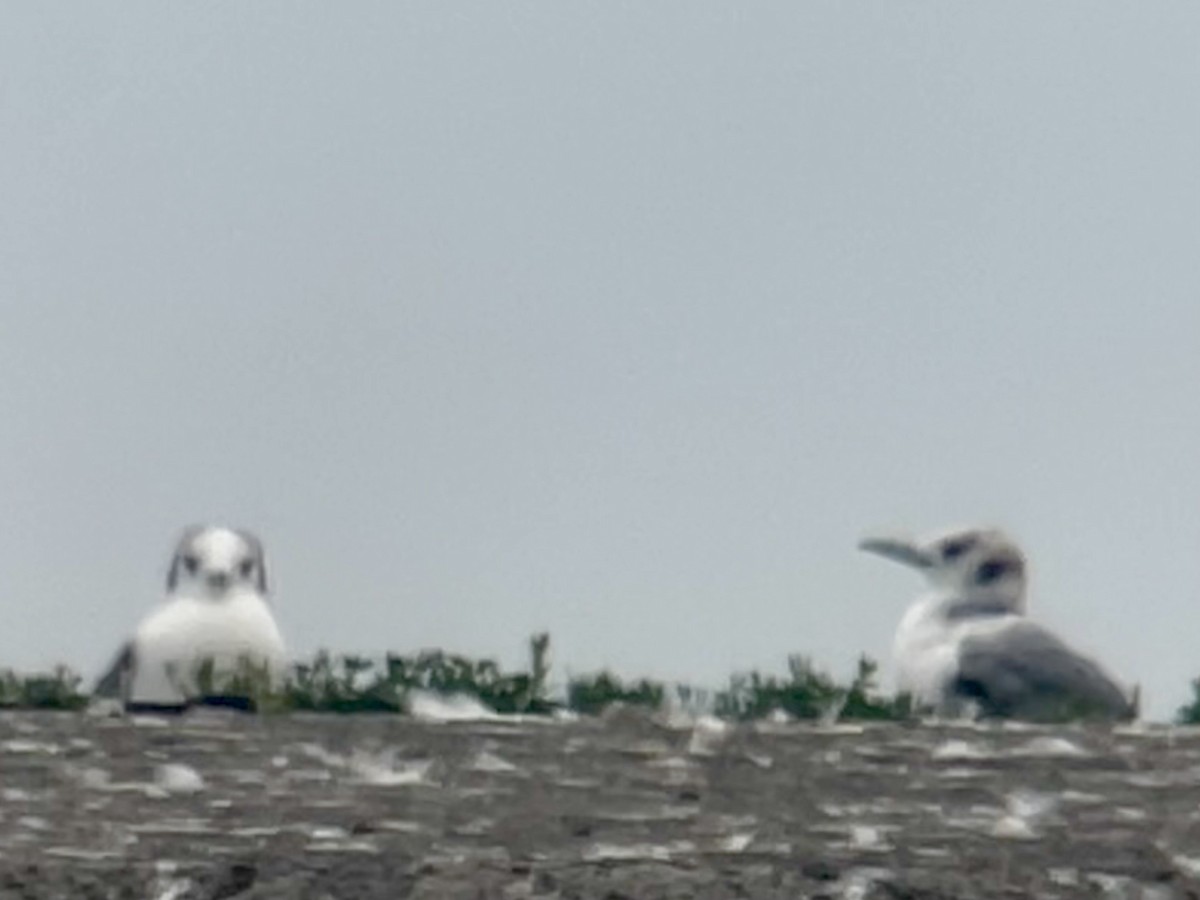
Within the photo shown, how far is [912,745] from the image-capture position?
1063 centimetres

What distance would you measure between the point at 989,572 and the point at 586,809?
7.82 metres

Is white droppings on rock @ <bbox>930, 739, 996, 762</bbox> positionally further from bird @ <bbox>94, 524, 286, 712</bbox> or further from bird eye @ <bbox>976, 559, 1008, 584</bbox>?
bird eye @ <bbox>976, 559, 1008, 584</bbox>

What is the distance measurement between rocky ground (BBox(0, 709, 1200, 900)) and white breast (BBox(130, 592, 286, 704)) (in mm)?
4014

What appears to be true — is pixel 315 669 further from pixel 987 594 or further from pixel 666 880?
pixel 987 594

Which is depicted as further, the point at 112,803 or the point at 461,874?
the point at 112,803

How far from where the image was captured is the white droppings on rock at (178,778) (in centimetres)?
995

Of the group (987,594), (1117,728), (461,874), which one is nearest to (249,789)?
(461,874)

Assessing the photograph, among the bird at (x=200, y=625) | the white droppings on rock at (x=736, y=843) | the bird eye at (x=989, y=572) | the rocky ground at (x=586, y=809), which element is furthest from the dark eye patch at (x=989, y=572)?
the white droppings on rock at (x=736, y=843)

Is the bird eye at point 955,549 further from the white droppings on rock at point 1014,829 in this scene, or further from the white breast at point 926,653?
the white droppings on rock at point 1014,829

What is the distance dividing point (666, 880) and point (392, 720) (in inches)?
67.6

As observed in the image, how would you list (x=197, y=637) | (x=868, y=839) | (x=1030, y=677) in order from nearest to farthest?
(x=868, y=839) → (x=1030, y=677) → (x=197, y=637)

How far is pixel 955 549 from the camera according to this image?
17.6 m

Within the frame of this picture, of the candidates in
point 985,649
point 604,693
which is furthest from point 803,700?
point 985,649

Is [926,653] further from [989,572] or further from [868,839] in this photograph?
[868,839]
